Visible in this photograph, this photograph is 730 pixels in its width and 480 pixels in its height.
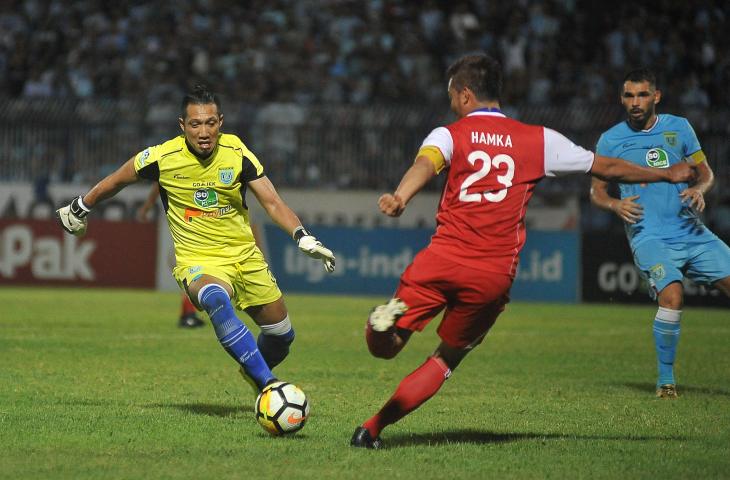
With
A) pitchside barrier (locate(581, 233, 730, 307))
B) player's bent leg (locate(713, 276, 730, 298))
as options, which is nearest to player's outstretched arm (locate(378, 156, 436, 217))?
player's bent leg (locate(713, 276, 730, 298))

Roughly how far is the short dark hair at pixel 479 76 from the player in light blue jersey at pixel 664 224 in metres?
3.28

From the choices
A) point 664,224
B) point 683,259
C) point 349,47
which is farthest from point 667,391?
point 349,47

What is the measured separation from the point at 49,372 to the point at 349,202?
12275mm

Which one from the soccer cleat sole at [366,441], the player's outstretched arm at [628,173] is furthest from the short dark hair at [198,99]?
the player's outstretched arm at [628,173]

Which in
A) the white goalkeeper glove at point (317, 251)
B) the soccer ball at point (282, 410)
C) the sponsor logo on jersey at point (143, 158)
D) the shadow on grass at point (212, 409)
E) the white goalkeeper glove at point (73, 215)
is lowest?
the shadow on grass at point (212, 409)

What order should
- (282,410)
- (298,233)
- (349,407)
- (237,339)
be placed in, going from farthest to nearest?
(349,407), (298,233), (237,339), (282,410)

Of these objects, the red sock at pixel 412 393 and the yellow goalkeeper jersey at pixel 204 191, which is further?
the yellow goalkeeper jersey at pixel 204 191

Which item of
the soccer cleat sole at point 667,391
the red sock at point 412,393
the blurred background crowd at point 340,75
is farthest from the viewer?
the blurred background crowd at point 340,75

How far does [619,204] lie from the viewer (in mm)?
9195

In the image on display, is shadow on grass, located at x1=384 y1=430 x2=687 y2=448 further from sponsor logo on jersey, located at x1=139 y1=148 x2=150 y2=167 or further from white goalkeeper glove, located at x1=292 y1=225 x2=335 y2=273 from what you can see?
sponsor logo on jersey, located at x1=139 y1=148 x2=150 y2=167

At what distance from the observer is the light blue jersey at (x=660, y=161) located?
1005 centimetres

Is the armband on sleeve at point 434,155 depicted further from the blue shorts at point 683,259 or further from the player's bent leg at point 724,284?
the player's bent leg at point 724,284

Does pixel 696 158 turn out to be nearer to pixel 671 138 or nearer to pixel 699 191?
pixel 671 138

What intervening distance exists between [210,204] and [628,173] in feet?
9.80
